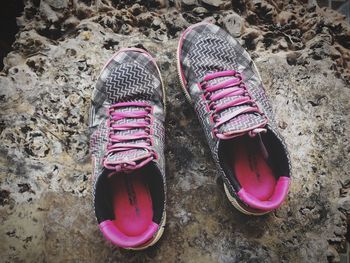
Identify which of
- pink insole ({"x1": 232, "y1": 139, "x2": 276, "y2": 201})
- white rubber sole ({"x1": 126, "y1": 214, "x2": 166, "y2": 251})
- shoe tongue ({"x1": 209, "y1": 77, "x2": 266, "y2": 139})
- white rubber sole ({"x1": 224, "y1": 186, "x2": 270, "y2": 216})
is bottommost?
white rubber sole ({"x1": 126, "y1": 214, "x2": 166, "y2": 251})

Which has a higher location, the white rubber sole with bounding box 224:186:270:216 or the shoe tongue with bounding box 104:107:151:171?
the shoe tongue with bounding box 104:107:151:171

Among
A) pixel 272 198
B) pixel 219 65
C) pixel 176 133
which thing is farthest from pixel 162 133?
pixel 272 198

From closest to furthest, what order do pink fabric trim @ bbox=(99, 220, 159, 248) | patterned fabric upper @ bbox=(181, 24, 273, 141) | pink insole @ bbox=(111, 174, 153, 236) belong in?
pink fabric trim @ bbox=(99, 220, 159, 248) → pink insole @ bbox=(111, 174, 153, 236) → patterned fabric upper @ bbox=(181, 24, 273, 141)

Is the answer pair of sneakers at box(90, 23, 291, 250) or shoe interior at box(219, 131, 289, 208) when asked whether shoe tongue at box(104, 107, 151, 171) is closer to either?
pair of sneakers at box(90, 23, 291, 250)

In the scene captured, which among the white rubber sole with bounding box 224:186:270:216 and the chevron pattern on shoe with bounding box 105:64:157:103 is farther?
the chevron pattern on shoe with bounding box 105:64:157:103

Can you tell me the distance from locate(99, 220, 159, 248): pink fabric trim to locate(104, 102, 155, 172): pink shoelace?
0.18 m

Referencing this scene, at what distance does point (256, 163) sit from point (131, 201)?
0.45m

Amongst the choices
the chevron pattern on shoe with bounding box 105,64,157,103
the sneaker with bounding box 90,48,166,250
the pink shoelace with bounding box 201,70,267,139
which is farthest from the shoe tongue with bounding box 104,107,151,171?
the pink shoelace with bounding box 201,70,267,139

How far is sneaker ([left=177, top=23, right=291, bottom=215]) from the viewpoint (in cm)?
115

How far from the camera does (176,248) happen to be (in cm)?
123

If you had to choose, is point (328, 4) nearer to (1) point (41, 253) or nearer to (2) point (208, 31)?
(2) point (208, 31)

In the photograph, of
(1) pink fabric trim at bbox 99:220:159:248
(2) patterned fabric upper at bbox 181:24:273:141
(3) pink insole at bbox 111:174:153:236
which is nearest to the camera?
(1) pink fabric trim at bbox 99:220:159:248

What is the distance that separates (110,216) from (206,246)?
352 millimetres

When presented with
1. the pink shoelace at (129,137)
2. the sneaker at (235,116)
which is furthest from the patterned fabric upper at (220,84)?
the pink shoelace at (129,137)
